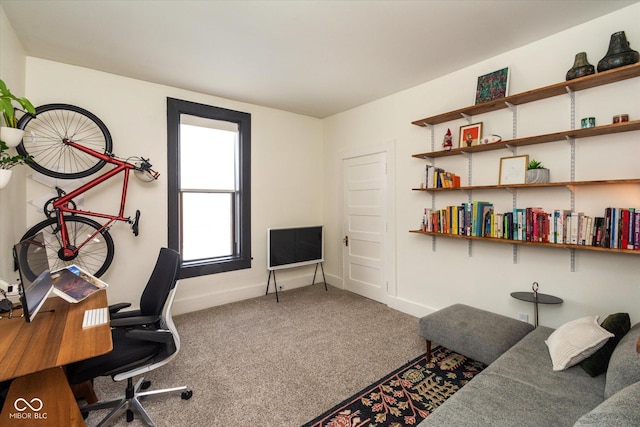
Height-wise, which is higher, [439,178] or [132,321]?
[439,178]

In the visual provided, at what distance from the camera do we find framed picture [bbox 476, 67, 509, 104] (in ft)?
8.82

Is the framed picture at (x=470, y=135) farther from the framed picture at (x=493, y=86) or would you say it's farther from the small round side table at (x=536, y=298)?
the small round side table at (x=536, y=298)

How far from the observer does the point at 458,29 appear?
94.1 inches

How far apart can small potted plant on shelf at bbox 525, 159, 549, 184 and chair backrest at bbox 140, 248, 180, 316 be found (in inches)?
112

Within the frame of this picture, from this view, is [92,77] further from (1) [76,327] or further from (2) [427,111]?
(2) [427,111]

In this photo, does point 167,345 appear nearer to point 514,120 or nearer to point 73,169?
point 73,169

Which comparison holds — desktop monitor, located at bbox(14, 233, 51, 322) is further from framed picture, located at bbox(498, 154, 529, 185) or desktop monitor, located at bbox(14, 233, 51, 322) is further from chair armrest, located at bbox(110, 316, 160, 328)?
framed picture, located at bbox(498, 154, 529, 185)

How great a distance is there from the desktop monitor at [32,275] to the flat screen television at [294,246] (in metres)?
2.46

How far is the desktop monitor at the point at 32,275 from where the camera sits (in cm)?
150

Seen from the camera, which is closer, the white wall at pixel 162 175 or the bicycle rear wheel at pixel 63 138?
the bicycle rear wheel at pixel 63 138

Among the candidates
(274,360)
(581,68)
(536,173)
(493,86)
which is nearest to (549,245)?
(536,173)

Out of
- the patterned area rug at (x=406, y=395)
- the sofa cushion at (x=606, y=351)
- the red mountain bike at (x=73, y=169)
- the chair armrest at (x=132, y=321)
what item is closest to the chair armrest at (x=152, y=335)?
the chair armrest at (x=132, y=321)

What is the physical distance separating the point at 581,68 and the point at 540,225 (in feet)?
4.01

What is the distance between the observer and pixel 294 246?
436 cm
